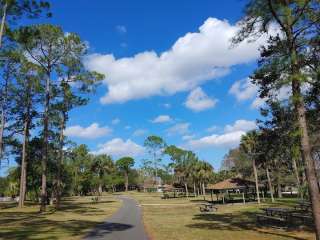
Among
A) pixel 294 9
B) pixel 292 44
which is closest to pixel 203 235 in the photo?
pixel 292 44

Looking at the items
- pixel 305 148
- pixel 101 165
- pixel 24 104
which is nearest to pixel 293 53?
pixel 305 148

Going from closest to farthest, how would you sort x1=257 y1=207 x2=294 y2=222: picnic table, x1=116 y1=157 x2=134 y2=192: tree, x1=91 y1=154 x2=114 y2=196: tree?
x1=257 y1=207 x2=294 y2=222: picnic table → x1=91 y1=154 x2=114 y2=196: tree → x1=116 y1=157 x2=134 y2=192: tree

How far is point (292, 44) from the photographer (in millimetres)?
14266

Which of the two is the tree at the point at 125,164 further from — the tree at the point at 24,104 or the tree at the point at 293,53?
the tree at the point at 293,53

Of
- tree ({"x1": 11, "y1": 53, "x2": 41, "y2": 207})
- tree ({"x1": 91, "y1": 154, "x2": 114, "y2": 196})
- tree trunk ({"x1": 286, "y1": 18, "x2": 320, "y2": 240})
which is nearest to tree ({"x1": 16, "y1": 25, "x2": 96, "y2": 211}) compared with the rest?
tree ({"x1": 11, "y1": 53, "x2": 41, "y2": 207})

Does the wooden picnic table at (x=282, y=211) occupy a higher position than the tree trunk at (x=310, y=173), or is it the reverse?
the tree trunk at (x=310, y=173)

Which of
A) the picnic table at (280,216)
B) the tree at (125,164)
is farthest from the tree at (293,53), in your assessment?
the tree at (125,164)

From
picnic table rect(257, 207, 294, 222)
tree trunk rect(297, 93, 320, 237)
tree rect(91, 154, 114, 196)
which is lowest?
picnic table rect(257, 207, 294, 222)

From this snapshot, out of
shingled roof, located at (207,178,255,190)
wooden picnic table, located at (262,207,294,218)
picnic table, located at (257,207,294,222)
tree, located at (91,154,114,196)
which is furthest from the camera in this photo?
tree, located at (91,154,114,196)

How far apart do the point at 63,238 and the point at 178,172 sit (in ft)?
230

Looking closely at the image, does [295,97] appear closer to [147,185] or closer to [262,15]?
[262,15]

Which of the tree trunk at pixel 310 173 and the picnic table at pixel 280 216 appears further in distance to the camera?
the picnic table at pixel 280 216

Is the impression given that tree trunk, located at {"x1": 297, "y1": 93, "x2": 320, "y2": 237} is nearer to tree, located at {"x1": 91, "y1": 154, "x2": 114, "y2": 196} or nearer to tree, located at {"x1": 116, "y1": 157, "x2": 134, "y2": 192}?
tree, located at {"x1": 91, "y1": 154, "x2": 114, "y2": 196}

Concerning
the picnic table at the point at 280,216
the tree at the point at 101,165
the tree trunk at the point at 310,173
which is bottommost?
the picnic table at the point at 280,216
